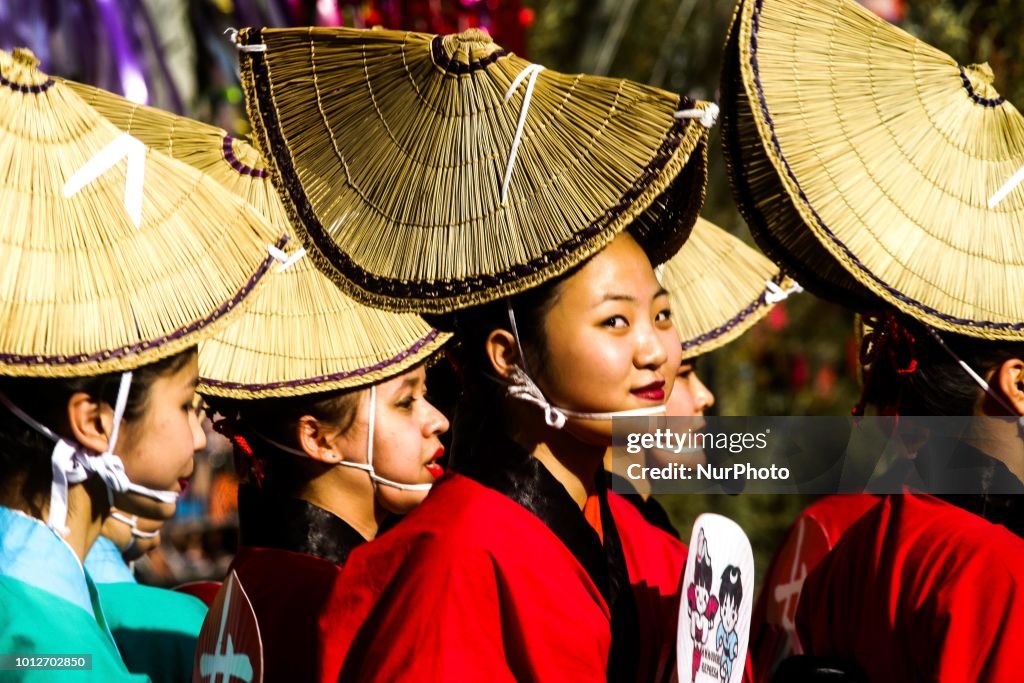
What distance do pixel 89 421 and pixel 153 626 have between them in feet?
3.10

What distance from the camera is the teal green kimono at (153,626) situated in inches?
138

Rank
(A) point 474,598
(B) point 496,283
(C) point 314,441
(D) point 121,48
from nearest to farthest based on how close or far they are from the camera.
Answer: (A) point 474,598 < (B) point 496,283 < (C) point 314,441 < (D) point 121,48

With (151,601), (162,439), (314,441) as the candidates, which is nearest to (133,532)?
(151,601)

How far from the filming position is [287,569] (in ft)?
11.1

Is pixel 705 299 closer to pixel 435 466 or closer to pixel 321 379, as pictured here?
pixel 435 466

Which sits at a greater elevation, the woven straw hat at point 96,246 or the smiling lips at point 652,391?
the woven straw hat at point 96,246

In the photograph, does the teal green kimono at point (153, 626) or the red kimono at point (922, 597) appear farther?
the teal green kimono at point (153, 626)

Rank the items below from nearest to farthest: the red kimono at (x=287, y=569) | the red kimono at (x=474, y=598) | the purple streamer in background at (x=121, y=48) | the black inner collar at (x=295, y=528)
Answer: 1. the red kimono at (x=474, y=598)
2. the red kimono at (x=287, y=569)
3. the black inner collar at (x=295, y=528)
4. the purple streamer in background at (x=121, y=48)

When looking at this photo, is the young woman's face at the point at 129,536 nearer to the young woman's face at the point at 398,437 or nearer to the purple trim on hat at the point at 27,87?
the young woman's face at the point at 398,437

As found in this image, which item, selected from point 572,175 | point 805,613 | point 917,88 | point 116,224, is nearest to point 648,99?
point 572,175

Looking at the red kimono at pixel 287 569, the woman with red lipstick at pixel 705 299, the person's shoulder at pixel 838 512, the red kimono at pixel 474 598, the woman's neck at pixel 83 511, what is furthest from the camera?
the woman with red lipstick at pixel 705 299

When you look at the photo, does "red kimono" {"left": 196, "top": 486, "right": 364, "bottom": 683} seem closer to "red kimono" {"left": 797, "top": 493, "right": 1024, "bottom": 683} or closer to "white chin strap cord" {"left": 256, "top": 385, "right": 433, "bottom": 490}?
"white chin strap cord" {"left": 256, "top": 385, "right": 433, "bottom": 490}

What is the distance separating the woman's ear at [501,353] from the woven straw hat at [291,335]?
0.81 meters

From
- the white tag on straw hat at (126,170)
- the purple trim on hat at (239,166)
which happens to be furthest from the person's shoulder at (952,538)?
the purple trim on hat at (239,166)
